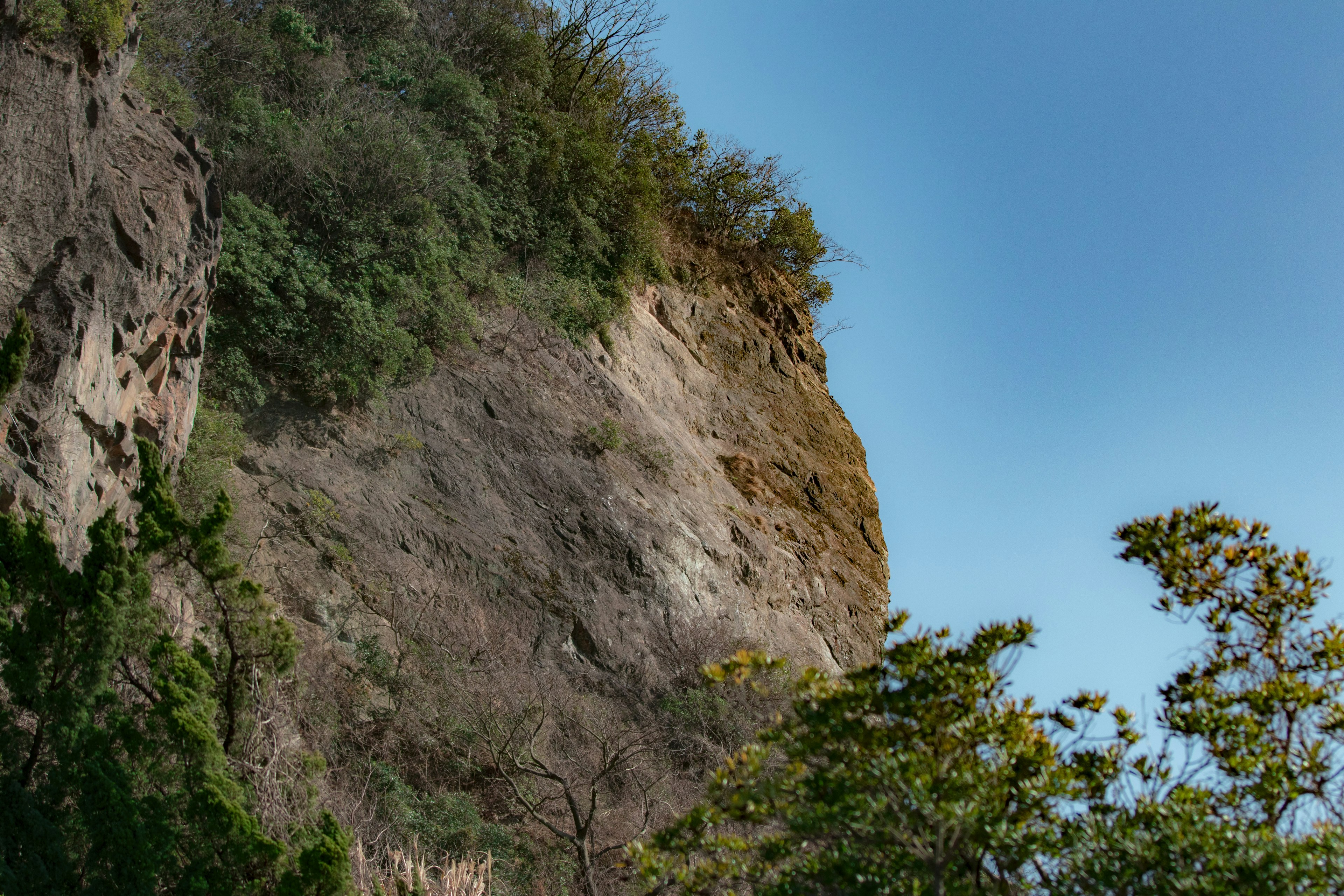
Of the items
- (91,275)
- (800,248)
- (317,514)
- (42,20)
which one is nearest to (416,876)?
(317,514)

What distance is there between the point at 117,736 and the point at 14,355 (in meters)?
2.87

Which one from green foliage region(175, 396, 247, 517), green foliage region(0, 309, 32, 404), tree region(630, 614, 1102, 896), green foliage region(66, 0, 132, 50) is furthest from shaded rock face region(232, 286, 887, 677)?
tree region(630, 614, 1102, 896)

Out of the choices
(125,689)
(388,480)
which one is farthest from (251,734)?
(388,480)

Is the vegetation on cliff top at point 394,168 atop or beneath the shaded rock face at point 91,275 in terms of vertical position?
atop

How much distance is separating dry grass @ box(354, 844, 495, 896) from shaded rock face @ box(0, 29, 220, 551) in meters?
3.56

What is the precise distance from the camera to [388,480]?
464 inches

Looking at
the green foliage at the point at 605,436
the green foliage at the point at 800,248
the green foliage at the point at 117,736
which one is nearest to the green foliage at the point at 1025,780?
the green foliage at the point at 117,736

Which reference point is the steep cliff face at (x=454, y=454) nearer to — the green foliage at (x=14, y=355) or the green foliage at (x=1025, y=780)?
the green foliage at (x=14, y=355)

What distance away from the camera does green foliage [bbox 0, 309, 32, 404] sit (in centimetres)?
651

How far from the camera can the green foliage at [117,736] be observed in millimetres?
5504

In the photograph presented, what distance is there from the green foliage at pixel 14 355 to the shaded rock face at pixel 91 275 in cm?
51

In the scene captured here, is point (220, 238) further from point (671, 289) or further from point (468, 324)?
point (671, 289)

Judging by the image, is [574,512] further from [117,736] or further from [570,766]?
[117,736]

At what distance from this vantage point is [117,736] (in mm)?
5883
